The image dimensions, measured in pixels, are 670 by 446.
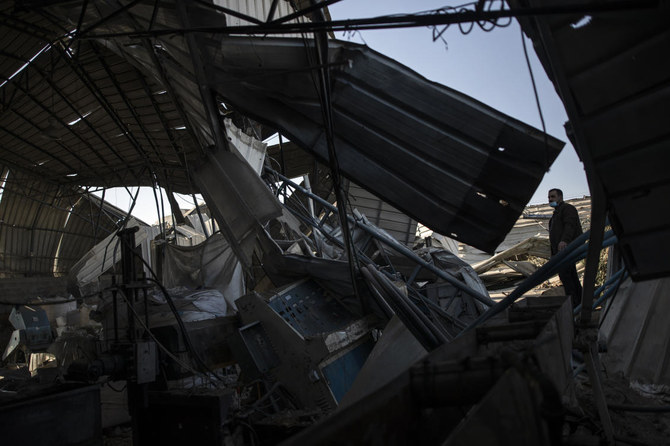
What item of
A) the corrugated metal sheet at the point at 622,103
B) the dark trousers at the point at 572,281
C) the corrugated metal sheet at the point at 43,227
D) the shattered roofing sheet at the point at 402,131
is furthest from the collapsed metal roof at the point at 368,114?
the corrugated metal sheet at the point at 43,227

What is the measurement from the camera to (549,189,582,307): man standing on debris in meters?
5.56

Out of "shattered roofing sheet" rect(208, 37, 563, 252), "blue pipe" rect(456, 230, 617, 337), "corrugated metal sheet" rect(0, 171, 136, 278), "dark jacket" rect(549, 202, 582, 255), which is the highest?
"corrugated metal sheet" rect(0, 171, 136, 278)

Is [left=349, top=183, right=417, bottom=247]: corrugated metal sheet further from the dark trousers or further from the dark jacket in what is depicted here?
the dark trousers

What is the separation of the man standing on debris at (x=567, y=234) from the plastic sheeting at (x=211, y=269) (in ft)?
19.7

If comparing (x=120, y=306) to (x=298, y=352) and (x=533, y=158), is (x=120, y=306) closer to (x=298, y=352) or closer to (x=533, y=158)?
(x=298, y=352)

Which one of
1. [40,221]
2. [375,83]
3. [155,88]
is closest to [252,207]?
[375,83]

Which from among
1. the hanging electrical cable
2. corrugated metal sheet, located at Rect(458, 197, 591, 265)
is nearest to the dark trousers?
the hanging electrical cable

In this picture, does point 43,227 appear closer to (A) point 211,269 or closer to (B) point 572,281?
(A) point 211,269

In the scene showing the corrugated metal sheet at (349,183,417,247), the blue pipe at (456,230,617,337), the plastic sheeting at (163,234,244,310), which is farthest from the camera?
the corrugated metal sheet at (349,183,417,247)

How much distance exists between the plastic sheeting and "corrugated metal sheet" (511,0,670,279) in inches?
292

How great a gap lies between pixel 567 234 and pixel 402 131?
2892 mm

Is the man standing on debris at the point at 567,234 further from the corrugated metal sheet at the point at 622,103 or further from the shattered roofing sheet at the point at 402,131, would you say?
the corrugated metal sheet at the point at 622,103

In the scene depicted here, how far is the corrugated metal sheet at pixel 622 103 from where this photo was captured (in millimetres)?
2580

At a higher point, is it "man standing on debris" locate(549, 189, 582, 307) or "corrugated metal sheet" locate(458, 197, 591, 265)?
"corrugated metal sheet" locate(458, 197, 591, 265)
